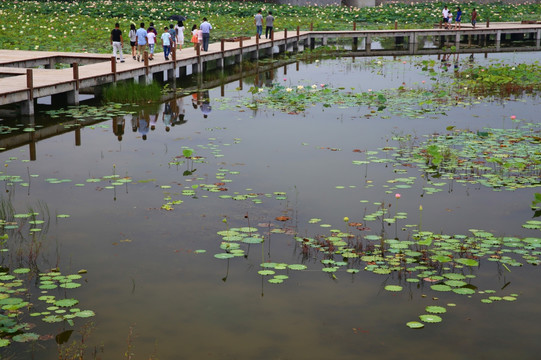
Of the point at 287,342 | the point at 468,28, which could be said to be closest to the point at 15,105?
the point at 287,342

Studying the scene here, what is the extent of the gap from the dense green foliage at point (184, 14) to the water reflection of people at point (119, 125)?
46.9 feet

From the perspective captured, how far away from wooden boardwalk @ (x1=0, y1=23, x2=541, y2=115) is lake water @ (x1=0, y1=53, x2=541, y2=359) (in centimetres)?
130

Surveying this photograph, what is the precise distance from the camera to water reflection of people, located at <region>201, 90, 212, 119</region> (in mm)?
16688

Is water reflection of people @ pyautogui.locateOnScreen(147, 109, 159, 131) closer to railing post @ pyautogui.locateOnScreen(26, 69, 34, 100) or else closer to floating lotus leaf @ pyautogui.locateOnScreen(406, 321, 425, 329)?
railing post @ pyautogui.locateOnScreen(26, 69, 34, 100)

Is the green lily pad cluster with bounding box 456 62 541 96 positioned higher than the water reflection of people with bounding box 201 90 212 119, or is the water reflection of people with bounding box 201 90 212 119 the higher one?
the green lily pad cluster with bounding box 456 62 541 96

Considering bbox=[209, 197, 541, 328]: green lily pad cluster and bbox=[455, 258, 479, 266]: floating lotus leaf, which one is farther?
bbox=[455, 258, 479, 266]: floating lotus leaf

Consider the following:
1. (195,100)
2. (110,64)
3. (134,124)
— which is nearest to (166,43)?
(110,64)

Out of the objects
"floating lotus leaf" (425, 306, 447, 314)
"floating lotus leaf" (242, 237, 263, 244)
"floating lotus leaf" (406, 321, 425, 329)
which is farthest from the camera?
"floating lotus leaf" (242, 237, 263, 244)

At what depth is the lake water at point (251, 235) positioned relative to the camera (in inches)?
243

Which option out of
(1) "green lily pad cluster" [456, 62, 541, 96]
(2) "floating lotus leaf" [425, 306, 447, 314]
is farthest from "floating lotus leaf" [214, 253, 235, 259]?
(1) "green lily pad cluster" [456, 62, 541, 96]

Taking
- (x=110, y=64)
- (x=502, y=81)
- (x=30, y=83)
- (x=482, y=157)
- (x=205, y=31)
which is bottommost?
(x=482, y=157)

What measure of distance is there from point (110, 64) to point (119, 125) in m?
6.27

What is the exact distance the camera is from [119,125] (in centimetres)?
1503

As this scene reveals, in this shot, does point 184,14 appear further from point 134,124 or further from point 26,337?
point 26,337
